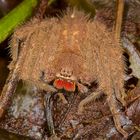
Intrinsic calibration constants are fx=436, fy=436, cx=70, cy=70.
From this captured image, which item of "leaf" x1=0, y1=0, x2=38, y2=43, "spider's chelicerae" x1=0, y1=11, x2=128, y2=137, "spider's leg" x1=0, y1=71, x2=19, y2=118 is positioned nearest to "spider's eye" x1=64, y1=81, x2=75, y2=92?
"spider's chelicerae" x1=0, y1=11, x2=128, y2=137

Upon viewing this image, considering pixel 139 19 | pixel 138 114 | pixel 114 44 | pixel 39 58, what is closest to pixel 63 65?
pixel 39 58

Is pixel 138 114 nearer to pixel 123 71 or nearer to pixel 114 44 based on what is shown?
pixel 123 71

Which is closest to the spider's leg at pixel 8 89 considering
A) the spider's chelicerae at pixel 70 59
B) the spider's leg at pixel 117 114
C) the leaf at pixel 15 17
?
the spider's chelicerae at pixel 70 59

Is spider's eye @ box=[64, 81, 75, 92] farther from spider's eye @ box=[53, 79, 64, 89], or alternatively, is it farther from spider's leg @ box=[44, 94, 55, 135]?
spider's leg @ box=[44, 94, 55, 135]

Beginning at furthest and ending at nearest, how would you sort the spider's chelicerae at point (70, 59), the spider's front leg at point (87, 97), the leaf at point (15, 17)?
the leaf at point (15, 17), the spider's front leg at point (87, 97), the spider's chelicerae at point (70, 59)

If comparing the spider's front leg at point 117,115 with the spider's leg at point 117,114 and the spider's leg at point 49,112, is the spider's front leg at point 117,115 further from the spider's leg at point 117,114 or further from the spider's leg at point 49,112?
the spider's leg at point 49,112

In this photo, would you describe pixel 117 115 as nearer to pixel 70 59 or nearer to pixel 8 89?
pixel 70 59

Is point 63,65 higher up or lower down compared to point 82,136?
higher up

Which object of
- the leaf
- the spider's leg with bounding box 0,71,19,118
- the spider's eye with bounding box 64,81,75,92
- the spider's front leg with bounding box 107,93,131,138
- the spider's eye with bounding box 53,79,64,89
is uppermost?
the leaf

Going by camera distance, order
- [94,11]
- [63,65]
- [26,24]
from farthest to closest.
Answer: [94,11]
[26,24]
[63,65]
